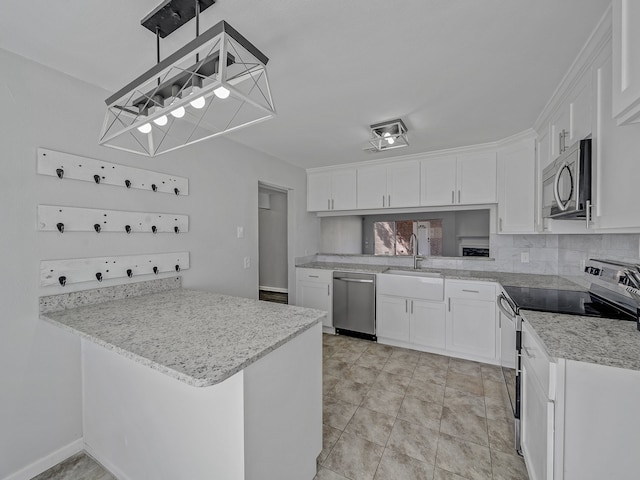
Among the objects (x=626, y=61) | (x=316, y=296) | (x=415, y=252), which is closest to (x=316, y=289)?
(x=316, y=296)

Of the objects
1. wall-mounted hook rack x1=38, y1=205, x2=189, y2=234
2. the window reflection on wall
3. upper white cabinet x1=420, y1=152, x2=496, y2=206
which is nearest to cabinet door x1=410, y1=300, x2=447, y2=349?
the window reflection on wall

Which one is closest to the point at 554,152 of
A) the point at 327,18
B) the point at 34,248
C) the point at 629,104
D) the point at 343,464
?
the point at 629,104

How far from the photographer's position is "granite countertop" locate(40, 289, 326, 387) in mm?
957

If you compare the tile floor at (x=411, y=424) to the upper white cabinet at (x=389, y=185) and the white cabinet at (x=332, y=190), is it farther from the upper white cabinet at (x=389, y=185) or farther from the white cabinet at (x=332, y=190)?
the white cabinet at (x=332, y=190)

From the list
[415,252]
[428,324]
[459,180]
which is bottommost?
[428,324]

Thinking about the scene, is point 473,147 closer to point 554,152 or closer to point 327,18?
point 554,152

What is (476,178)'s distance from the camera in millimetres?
3031

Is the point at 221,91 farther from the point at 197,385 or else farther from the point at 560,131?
the point at 560,131

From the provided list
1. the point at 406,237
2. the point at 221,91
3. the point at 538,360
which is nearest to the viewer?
the point at 221,91

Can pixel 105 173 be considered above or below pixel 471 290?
above

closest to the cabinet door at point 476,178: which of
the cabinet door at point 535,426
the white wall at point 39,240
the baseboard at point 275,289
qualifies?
the cabinet door at point 535,426

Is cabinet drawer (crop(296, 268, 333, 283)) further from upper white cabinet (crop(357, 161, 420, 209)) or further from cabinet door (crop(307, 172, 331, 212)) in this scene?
upper white cabinet (crop(357, 161, 420, 209))

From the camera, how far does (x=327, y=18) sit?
1254 mm

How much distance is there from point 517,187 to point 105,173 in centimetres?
350
